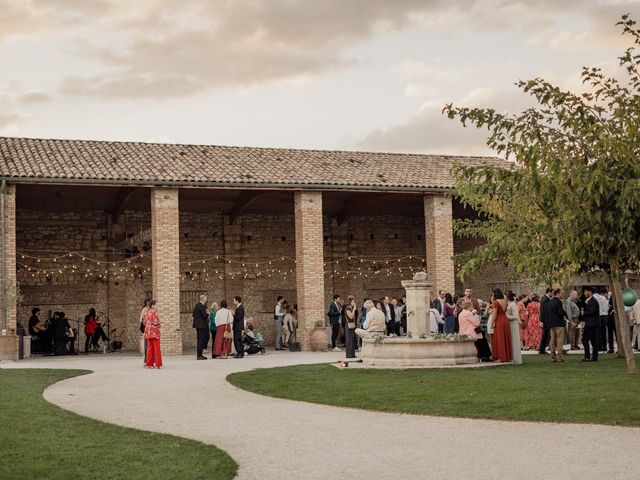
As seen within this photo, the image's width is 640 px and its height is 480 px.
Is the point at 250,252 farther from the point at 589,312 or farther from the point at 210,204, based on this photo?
the point at 589,312

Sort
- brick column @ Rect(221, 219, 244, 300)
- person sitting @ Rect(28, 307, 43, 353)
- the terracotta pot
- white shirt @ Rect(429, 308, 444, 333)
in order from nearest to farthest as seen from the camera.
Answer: white shirt @ Rect(429, 308, 444, 333) → the terracotta pot → person sitting @ Rect(28, 307, 43, 353) → brick column @ Rect(221, 219, 244, 300)

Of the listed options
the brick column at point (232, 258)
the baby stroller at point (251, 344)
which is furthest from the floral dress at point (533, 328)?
the brick column at point (232, 258)

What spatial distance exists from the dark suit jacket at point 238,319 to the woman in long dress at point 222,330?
161 millimetres

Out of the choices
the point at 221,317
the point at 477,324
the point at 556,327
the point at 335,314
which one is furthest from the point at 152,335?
the point at 556,327

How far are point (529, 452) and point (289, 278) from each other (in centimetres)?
2304

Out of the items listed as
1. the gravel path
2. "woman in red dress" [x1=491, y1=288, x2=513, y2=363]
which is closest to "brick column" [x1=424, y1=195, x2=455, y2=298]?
"woman in red dress" [x1=491, y1=288, x2=513, y2=363]

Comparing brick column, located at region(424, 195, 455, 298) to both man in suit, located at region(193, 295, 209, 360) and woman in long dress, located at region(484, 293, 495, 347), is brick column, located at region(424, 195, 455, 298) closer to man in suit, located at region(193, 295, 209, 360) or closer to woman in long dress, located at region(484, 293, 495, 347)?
man in suit, located at region(193, 295, 209, 360)

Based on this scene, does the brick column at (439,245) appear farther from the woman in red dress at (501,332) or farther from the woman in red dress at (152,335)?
the woman in red dress at (152,335)

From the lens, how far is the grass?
22.9 ft

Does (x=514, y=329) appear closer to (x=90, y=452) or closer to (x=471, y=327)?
(x=471, y=327)

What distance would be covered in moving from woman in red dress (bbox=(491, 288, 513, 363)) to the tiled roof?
9.45m

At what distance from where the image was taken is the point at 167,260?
24.3m

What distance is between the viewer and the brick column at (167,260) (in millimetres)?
23906

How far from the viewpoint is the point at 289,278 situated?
3045 centimetres
